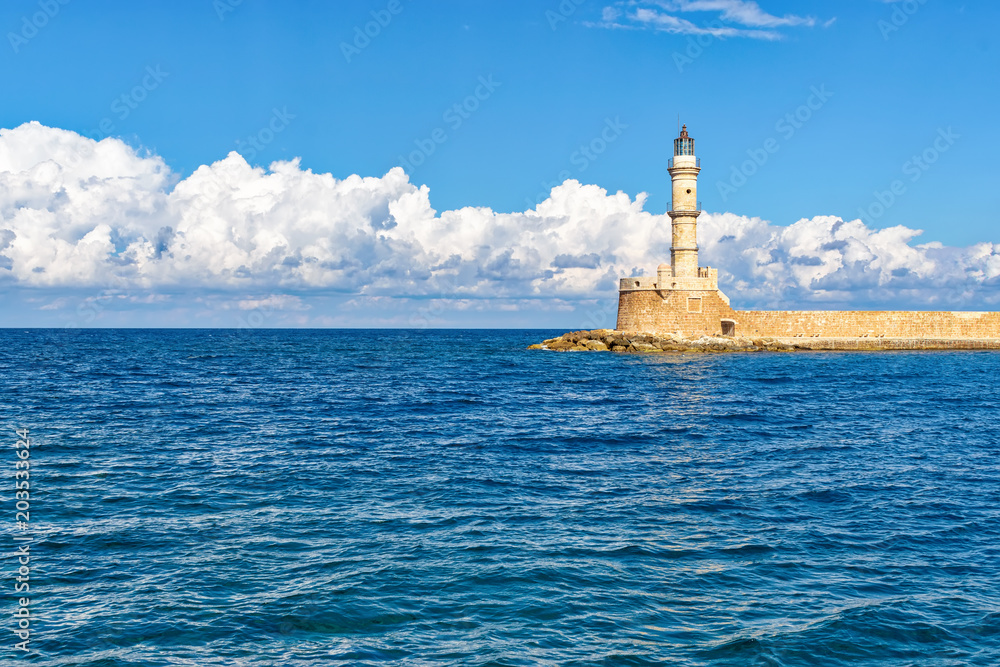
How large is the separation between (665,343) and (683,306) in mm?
3470

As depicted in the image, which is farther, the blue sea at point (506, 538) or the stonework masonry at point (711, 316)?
the stonework masonry at point (711, 316)

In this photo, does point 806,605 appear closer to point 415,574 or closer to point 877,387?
point 415,574

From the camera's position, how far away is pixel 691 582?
1088 cm

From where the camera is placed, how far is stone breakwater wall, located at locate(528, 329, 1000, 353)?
6312cm

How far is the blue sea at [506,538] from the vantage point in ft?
29.7

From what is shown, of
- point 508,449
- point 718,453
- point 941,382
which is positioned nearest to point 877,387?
point 941,382

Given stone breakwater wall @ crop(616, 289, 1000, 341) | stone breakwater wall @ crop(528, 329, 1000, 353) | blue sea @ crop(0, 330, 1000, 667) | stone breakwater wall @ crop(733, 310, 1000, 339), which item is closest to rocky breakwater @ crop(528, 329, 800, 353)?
stone breakwater wall @ crop(528, 329, 1000, 353)

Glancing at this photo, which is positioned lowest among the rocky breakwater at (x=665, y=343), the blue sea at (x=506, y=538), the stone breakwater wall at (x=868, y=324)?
the blue sea at (x=506, y=538)

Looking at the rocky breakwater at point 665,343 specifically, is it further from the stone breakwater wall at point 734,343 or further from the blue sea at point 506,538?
the blue sea at point 506,538

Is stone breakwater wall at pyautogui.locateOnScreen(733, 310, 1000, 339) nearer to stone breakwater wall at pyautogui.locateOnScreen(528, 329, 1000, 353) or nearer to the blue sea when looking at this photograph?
stone breakwater wall at pyautogui.locateOnScreen(528, 329, 1000, 353)

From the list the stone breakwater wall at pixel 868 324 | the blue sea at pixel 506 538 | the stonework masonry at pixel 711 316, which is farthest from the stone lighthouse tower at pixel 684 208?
the blue sea at pixel 506 538

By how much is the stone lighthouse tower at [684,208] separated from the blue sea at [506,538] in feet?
118

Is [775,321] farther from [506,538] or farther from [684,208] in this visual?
[506,538]

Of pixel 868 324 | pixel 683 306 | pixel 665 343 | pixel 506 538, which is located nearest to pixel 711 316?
pixel 683 306
